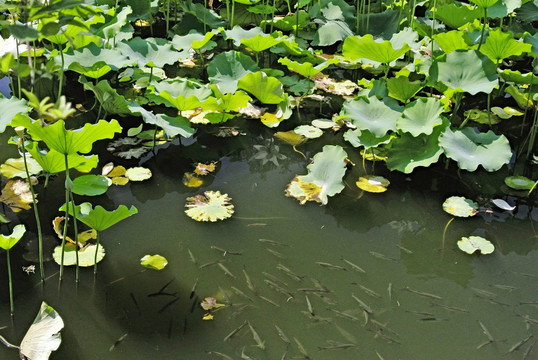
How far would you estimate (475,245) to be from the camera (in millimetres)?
2109

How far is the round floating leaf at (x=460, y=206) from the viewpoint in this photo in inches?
90.0

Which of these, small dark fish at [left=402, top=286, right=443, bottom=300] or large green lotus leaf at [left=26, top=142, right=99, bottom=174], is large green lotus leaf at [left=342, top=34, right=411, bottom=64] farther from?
large green lotus leaf at [left=26, top=142, right=99, bottom=174]

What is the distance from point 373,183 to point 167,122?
949 mm

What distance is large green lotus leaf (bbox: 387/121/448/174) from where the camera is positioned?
2.41 m

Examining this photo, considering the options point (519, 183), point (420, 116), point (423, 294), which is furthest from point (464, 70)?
point (423, 294)

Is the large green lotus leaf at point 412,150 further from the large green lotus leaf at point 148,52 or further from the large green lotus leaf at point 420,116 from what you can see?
the large green lotus leaf at point 148,52

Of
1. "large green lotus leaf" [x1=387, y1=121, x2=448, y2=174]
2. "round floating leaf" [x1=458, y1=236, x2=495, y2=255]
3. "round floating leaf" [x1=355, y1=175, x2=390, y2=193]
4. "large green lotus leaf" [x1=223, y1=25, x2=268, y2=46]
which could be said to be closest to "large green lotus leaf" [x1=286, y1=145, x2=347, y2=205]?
"round floating leaf" [x1=355, y1=175, x2=390, y2=193]

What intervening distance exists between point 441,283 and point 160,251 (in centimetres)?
99

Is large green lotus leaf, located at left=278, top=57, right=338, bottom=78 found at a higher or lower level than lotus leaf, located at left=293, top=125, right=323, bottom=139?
higher

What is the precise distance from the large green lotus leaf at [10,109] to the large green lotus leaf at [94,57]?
51 centimetres

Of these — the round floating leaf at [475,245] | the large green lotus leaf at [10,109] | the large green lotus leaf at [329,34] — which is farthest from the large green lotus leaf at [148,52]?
the round floating leaf at [475,245]

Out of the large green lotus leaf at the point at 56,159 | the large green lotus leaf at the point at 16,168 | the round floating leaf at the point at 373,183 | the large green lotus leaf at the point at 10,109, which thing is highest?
the large green lotus leaf at the point at 10,109

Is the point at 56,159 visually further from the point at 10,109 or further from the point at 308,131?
the point at 308,131

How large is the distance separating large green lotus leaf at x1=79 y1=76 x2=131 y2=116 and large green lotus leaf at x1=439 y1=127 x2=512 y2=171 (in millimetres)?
1451
